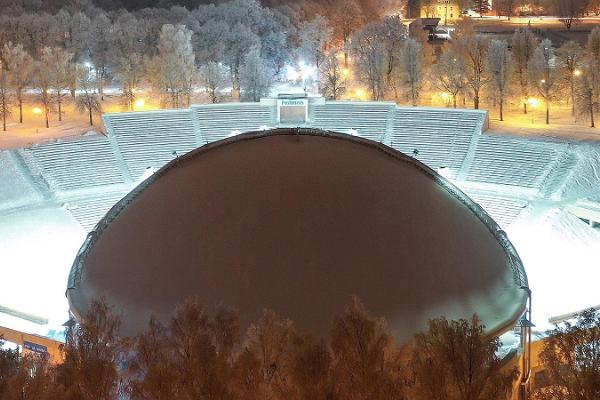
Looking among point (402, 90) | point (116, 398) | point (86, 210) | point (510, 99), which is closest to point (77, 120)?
point (86, 210)

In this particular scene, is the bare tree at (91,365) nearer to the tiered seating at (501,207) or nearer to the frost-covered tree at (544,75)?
the tiered seating at (501,207)

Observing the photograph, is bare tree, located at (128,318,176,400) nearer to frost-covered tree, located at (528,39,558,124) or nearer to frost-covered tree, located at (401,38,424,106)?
frost-covered tree, located at (528,39,558,124)

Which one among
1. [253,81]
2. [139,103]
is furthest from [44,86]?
[253,81]

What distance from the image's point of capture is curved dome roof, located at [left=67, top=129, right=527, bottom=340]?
14.6 metres

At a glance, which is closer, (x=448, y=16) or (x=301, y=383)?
(x=301, y=383)

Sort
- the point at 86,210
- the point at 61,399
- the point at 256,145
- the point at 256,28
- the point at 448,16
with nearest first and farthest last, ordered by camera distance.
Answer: the point at 61,399, the point at 256,145, the point at 86,210, the point at 256,28, the point at 448,16

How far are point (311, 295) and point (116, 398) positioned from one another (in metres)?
4.08

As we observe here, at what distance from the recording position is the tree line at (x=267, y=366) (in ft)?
36.1

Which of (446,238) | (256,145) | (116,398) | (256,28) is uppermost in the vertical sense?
(256,28)

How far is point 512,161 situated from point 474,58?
44.9 feet

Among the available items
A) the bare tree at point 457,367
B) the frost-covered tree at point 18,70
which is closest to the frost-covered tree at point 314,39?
the frost-covered tree at point 18,70

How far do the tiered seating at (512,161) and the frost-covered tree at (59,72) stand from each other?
63.8 feet

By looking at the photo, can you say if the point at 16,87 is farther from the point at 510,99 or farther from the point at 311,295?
the point at 311,295

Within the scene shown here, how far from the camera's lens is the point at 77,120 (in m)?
38.4
